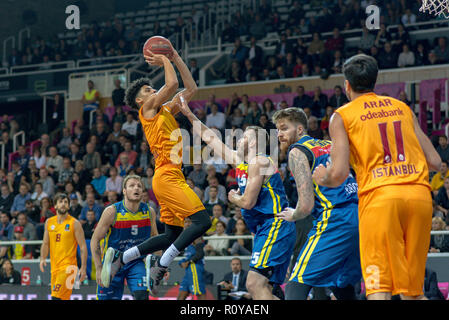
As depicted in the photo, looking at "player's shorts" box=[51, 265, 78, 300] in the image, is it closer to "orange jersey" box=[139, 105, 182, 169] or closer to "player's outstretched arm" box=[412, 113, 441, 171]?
"orange jersey" box=[139, 105, 182, 169]

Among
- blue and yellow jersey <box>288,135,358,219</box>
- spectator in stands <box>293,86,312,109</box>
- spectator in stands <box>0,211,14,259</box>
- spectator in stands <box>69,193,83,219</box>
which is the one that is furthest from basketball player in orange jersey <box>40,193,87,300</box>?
spectator in stands <box>293,86,312,109</box>

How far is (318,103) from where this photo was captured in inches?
666

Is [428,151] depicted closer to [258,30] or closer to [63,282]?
[63,282]

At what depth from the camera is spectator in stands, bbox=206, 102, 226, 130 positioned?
55.8ft

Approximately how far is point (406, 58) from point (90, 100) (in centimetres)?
962

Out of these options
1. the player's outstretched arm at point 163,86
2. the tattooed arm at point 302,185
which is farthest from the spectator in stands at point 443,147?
the tattooed arm at point 302,185

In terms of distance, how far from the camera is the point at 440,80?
17172 mm

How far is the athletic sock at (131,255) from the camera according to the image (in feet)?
26.7

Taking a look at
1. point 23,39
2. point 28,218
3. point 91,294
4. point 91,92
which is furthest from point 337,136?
point 23,39

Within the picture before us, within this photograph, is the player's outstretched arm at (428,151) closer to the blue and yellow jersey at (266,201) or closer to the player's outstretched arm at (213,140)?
the blue and yellow jersey at (266,201)

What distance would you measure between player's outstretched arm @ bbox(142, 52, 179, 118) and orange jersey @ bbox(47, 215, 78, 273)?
404cm

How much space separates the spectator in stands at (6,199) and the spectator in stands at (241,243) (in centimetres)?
672
